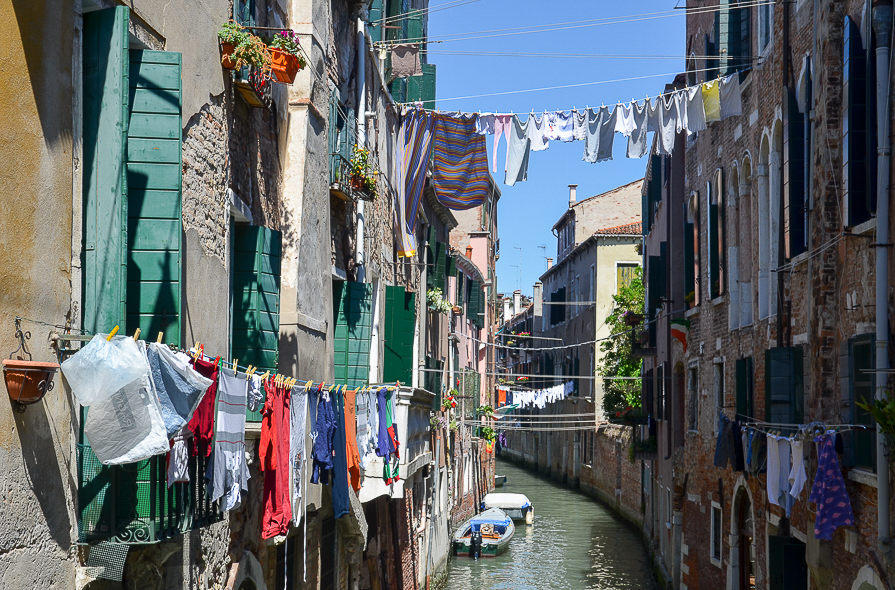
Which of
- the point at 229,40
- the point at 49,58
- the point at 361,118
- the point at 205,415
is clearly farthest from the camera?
the point at 361,118

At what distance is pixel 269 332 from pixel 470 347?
29.6 metres

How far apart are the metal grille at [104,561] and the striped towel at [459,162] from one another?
10601 mm

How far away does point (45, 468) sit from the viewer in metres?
4.77

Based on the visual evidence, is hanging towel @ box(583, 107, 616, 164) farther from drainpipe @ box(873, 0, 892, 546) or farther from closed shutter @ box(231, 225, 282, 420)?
closed shutter @ box(231, 225, 282, 420)

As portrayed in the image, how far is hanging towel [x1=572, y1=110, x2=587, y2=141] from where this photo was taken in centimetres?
1383

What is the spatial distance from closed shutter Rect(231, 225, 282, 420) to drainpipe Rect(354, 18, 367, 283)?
4.17m

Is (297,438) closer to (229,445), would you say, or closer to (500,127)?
(229,445)

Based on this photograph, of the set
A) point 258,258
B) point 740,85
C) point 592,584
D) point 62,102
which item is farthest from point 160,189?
point 592,584

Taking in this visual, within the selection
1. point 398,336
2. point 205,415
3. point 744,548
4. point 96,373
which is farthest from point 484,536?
point 96,373

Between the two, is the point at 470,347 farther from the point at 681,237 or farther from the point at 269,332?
the point at 269,332

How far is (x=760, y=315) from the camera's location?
548 inches

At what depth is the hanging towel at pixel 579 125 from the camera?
1383 cm

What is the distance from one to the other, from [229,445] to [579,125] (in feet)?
28.9

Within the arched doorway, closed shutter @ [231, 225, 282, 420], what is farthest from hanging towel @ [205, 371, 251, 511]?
the arched doorway
